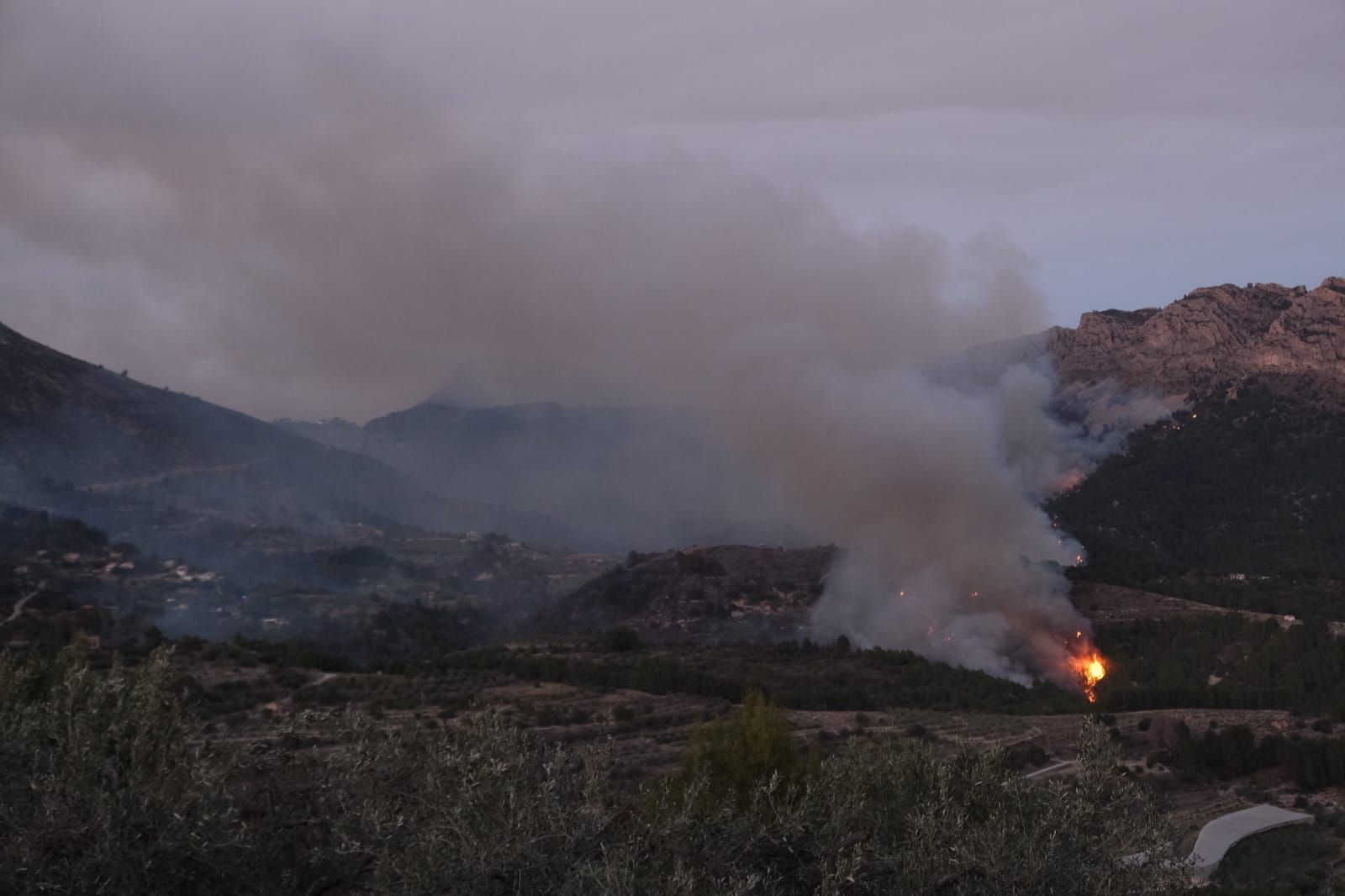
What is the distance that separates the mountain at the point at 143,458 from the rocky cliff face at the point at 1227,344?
377 feet

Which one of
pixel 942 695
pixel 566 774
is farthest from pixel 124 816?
pixel 942 695

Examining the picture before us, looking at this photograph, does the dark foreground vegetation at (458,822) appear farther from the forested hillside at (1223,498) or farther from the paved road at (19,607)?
the forested hillside at (1223,498)

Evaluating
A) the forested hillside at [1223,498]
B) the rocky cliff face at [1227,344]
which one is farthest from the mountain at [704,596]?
the rocky cliff face at [1227,344]

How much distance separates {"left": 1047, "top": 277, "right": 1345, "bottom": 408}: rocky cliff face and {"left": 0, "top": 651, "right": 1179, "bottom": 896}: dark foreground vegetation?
157 metres

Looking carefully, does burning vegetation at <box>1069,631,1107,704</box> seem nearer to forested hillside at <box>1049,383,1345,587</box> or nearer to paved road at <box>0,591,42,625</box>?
forested hillside at <box>1049,383,1345,587</box>

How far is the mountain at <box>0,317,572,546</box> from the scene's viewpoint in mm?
121312

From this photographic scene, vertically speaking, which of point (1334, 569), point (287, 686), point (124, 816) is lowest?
point (287, 686)

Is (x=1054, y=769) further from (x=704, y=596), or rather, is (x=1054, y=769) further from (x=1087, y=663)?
(x=704, y=596)

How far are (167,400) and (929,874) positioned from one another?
534 feet

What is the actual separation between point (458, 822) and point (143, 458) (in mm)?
141136

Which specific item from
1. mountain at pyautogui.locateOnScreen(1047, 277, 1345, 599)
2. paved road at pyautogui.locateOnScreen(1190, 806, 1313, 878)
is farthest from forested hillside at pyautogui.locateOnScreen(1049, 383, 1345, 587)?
paved road at pyautogui.locateOnScreen(1190, 806, 1313, 878)

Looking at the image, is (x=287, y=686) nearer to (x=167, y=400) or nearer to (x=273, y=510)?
(x=273, y=510)

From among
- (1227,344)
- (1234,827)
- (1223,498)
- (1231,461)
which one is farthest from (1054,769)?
(1227,344)

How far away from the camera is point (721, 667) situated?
259 feet
